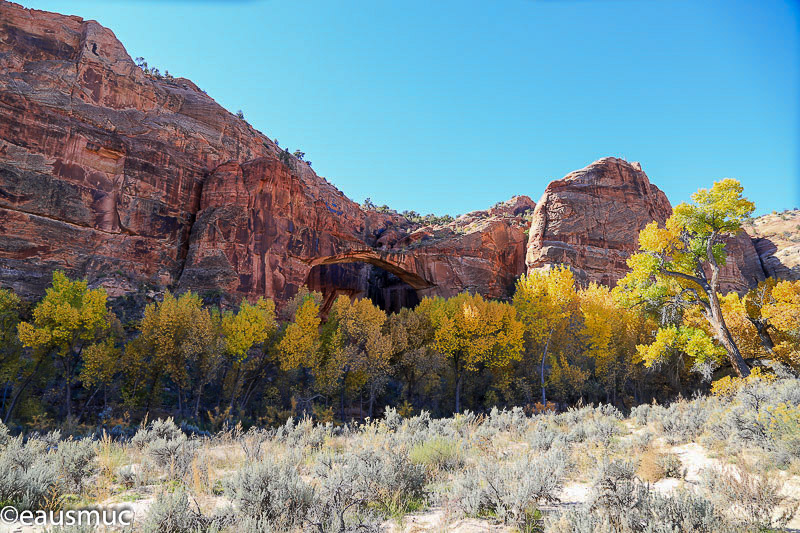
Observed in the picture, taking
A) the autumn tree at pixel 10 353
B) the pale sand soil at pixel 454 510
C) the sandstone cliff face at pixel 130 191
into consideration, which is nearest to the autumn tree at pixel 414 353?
the sandstone cliff face at pixel 130 191

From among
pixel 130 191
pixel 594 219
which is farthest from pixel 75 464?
pixel 594 219

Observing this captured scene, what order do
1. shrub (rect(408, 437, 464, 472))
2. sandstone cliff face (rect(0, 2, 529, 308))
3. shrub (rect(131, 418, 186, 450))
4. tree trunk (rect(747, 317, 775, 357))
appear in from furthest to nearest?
sandstone cliff face (rect(0, 2, 529, 308))
tree trunk (rect(747, 317, 775, 357))
shrub (rect(131, 418, 186, 450))
shrub (rect(408, 437, 464, 472))

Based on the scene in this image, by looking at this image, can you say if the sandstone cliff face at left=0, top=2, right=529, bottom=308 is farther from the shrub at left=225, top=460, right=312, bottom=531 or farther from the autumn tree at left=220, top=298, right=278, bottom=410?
the shrub at left=225, top=460, right=312, bottom=531

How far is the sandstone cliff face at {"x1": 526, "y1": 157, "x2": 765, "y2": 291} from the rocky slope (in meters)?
0.19

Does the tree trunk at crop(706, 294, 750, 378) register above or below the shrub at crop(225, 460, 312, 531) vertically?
above

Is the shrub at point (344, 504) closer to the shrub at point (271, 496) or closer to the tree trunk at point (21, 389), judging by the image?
the shrub at point (271, 496)

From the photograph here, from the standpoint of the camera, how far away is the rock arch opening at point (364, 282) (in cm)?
4528

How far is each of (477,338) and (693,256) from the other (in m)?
12.9

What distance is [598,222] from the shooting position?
47469mm

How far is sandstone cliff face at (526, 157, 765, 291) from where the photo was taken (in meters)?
45.4

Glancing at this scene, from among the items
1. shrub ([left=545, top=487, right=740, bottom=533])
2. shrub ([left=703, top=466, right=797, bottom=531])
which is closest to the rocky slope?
shrub ([left=545, top=487, right=740, bottom=533])

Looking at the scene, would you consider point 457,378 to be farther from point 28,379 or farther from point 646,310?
point 28,379

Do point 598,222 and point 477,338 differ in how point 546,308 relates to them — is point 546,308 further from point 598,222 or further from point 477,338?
point 598,222

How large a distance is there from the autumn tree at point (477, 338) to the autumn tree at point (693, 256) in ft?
31.4
